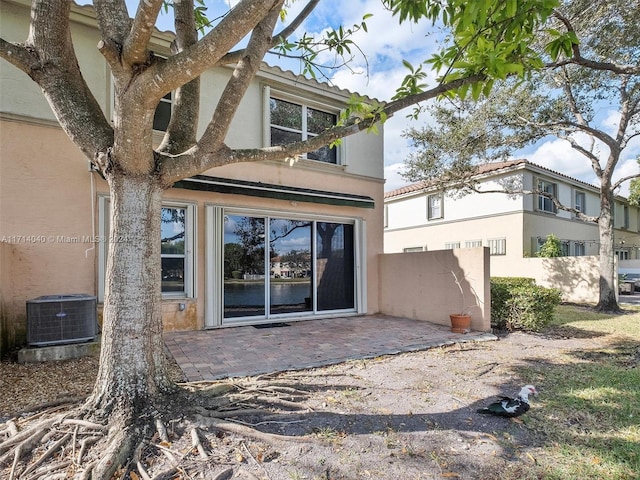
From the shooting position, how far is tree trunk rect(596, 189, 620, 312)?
14375mm

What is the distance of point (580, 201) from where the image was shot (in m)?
25.7

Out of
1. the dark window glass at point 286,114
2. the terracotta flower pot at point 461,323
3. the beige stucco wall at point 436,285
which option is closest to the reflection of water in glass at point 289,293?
the beige stucco wall at point 436,285

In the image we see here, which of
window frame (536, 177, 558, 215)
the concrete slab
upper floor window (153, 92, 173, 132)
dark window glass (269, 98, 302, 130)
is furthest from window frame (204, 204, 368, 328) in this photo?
window frame (536, 177, 558, 215)

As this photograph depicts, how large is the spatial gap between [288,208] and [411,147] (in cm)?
885

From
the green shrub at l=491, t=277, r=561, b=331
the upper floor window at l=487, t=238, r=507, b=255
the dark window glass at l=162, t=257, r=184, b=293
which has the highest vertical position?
the upper floor window at l=487, t=238, r=507, b=255

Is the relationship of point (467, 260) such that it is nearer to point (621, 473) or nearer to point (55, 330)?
point (621, 473)

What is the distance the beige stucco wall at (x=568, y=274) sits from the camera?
17469 mm

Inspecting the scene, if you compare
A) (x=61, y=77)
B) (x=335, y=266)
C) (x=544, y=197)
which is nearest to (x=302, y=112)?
(x=335, y=266)

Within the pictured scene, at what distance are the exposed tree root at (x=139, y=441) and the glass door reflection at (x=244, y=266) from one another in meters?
5.66

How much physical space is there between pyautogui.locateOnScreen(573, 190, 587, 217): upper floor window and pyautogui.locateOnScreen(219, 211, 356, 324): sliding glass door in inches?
832

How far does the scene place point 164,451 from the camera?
11.8 feet

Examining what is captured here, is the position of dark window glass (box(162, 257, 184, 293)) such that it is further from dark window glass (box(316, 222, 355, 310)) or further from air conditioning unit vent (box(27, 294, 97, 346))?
dark window glass (box(316, 222, 355, 310))

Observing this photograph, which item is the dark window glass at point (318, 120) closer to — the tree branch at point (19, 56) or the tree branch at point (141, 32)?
the tree branch at point (19, 56)

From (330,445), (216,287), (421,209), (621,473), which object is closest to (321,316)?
(216,287)
